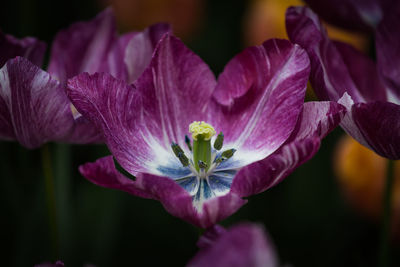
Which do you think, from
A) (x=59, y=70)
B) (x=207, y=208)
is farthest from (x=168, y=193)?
(x=59, y=70)

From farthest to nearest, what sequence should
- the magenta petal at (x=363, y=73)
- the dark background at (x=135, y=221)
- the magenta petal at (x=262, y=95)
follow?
the dark background at (x=135, y=221), the magenta petal at (x=363, y=73), the magenta petal at (x=262, y=95)

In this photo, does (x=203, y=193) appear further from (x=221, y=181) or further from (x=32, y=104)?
(x=32, y=104)

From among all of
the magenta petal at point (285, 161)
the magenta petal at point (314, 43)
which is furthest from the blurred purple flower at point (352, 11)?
the magenta petal at point (285, 161)

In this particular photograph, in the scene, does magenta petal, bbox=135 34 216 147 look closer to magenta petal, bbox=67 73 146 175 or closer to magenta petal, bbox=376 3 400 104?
magenta petal, bbox=67 73 146 175

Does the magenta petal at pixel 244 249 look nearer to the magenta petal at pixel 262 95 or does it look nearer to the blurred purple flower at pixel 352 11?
the magenta petal at pixel 262 95

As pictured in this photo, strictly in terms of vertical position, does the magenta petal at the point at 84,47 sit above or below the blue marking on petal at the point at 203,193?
above

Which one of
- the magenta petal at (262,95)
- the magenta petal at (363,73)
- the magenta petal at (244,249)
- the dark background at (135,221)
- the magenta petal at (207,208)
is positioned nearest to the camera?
the magenta petal at (244,249)
